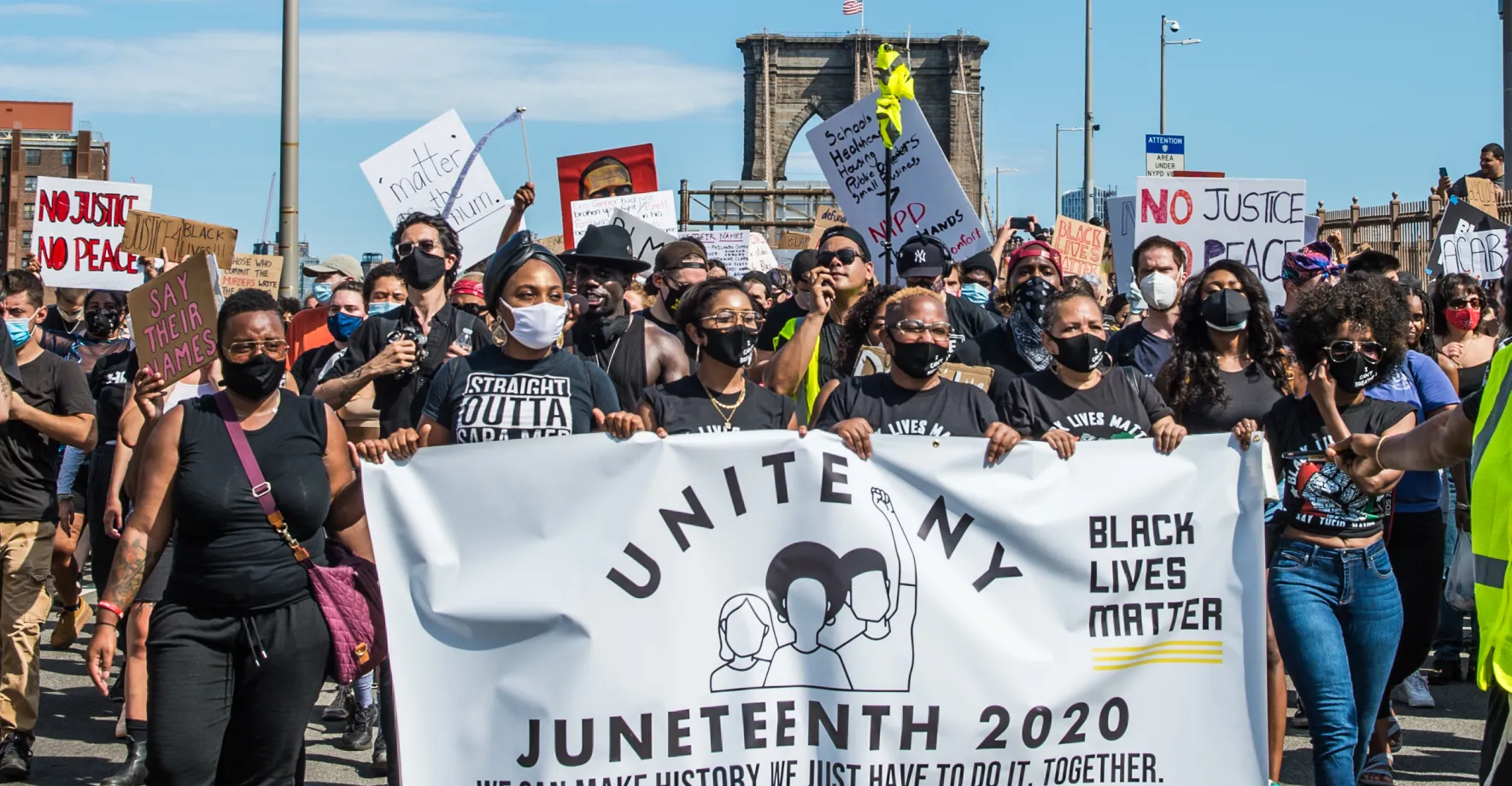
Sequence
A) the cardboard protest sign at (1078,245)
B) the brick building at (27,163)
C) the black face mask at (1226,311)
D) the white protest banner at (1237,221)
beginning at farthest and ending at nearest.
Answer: the brick building at (27,163) → the cardboard protest sign at (1078,245) → the white protest banner at (1237,221) → the black face mask at (1226,311)

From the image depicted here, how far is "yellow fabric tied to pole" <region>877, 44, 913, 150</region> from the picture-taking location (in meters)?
8.01

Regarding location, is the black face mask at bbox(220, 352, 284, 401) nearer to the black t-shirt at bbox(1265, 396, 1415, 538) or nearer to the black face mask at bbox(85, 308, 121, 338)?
the black t-shirt at bbox(1265, 396, 1415, 538)

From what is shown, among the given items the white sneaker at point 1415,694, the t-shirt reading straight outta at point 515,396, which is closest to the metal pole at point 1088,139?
the white sneaker at point 1415,694

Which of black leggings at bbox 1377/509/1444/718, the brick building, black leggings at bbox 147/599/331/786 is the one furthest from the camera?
the brick building

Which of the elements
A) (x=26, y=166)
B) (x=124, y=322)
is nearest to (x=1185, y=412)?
(x=124, y=322)

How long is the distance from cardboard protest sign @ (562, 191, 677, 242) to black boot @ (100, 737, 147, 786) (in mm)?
6063

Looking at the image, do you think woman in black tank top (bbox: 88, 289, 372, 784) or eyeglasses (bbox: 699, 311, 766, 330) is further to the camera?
eyeglasses (bbox: 699, 311, 766, 330)

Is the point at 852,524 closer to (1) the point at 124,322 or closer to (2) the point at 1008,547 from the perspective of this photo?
(2) the point at 1008,547

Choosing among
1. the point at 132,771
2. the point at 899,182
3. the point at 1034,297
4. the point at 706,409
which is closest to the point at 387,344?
the point at 706,409

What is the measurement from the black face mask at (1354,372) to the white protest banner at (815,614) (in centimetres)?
55

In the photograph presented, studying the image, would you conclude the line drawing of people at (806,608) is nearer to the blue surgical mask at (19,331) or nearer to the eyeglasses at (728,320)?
the eyeglasses at (728,320)

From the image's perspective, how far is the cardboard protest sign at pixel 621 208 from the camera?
1170cm

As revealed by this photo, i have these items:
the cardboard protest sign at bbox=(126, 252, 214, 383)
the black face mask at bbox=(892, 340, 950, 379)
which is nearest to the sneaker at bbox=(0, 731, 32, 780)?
the cardboard protest sign at bbox=(126, 252, 214, 383)

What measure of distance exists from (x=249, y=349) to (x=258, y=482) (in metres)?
0.39
